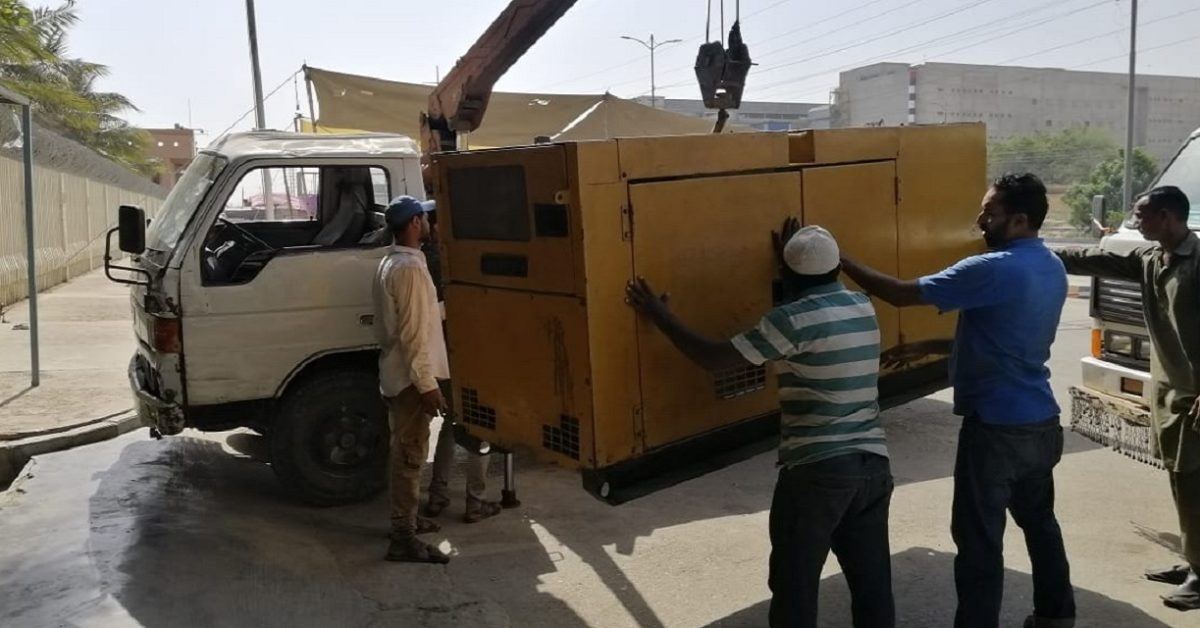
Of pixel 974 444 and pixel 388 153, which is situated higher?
pixel 388 153

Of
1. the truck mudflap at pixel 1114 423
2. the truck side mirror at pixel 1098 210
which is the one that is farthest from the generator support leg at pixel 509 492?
the truck side mirror at pixel 1098 210

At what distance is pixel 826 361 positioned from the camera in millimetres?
3129

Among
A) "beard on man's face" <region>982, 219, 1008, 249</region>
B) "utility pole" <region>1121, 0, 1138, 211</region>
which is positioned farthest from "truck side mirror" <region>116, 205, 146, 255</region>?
"utility pole" <region>1121, 0, 1138, 211</region>

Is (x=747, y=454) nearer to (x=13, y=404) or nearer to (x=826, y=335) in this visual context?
(x=826, y=335)

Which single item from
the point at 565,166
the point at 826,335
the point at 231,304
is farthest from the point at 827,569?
the point at 231,304

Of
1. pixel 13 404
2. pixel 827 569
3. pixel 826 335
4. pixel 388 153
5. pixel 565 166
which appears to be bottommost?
pixel 827 569

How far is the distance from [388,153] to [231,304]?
137 centimetres

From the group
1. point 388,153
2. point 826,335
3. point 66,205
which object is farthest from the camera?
point 66,205

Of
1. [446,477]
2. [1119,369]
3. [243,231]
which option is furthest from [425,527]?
[1119,369]

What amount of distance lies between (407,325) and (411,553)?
120 cm

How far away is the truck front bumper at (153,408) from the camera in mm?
5207

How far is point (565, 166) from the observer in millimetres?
3285

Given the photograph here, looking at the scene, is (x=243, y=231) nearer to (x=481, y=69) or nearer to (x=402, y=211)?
(x=402, y=211)

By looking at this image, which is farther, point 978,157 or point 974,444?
point 978,157
